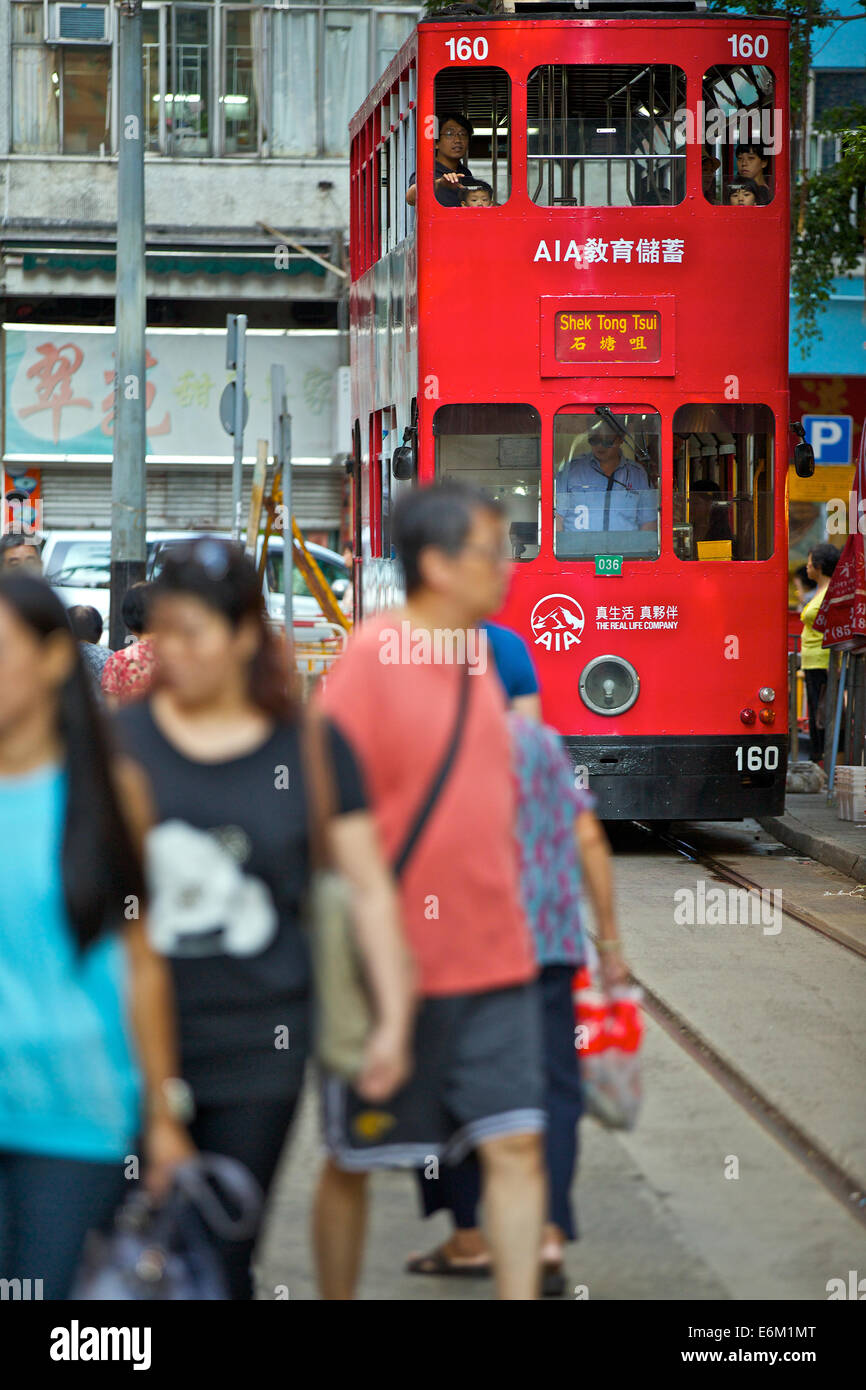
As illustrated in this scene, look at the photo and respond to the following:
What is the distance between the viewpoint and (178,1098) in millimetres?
3199

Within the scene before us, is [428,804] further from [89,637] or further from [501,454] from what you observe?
[501,454]

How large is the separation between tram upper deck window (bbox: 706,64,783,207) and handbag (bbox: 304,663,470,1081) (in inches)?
342

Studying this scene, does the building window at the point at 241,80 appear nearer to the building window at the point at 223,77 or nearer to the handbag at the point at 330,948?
the building window at the point at 223,77

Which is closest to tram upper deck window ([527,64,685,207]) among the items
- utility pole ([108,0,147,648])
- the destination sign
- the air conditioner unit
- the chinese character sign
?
the destination sign

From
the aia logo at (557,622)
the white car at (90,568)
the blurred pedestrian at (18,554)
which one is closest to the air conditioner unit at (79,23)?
the white car at (90,568)

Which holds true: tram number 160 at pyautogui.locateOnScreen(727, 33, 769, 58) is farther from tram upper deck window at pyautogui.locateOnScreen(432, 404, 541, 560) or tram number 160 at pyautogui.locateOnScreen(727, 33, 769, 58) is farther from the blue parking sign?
the blue parking sign

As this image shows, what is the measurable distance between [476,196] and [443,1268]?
7.88 m

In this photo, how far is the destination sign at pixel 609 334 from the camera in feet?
37.6

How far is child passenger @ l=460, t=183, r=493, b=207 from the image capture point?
1150 centimetres

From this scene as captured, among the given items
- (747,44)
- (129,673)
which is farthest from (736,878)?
(129,673)

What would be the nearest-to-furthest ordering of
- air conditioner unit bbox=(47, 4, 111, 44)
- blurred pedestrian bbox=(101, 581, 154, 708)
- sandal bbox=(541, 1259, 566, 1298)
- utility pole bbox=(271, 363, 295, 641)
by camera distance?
sandal bbox=(541, 1259, 566, 1298)
blurred pedestrian bbox=(101, 581, 154, 708)
utility pole bbox=(271, 363, 295, 641)
air conditioner unit bbox=(47, 4, 111, 44)

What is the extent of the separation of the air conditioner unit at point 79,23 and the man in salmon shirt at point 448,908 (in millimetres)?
26315
